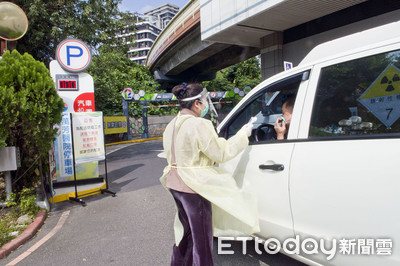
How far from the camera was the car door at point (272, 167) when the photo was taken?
2.18 meters

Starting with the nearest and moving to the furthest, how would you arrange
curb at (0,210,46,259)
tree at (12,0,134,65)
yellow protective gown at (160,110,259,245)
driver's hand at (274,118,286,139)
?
1. yellow protective gown at (160,110,259,245)
2. driver's hand at (274,118,286,139)
3. curb at (0,210,46,259)
4. tree at (12,0,134,65)

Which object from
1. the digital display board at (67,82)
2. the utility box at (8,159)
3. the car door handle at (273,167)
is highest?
the digital display board at (67,82)

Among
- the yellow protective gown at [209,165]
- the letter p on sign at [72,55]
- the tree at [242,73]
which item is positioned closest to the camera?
the yellow protective gown at [209,165]

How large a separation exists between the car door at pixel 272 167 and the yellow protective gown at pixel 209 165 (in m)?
0.19

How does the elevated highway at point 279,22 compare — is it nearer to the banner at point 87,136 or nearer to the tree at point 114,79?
the tree at point 114,79

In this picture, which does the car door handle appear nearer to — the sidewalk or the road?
the road

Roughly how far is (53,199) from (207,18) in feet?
30.5

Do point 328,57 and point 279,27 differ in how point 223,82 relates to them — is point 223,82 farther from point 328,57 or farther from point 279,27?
point 328,57

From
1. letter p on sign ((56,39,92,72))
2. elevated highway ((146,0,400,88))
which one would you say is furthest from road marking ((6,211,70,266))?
elevated highway ((146,0,400,88))

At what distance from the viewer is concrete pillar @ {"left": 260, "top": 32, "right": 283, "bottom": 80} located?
11.0 metres

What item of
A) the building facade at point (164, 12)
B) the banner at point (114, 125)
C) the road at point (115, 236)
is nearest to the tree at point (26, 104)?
the road at point (115, 236)

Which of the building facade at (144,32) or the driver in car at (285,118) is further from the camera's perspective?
the building facade at (144,32)

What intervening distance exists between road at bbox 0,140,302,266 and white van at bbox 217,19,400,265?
1039 millimetres

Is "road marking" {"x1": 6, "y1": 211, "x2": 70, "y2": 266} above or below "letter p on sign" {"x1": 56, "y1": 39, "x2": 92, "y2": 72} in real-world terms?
below
